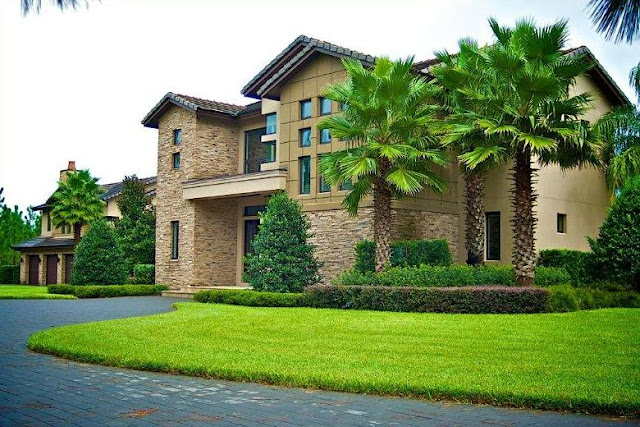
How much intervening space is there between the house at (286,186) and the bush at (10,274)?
1063 inches

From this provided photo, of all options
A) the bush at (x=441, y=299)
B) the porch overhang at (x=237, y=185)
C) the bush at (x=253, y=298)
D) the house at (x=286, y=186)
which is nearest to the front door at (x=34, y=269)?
the house at (x=286, y=186)

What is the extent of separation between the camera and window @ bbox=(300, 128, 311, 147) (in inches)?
1062

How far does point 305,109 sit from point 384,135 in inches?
265

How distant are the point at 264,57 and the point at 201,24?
23.3 m

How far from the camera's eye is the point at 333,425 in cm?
709

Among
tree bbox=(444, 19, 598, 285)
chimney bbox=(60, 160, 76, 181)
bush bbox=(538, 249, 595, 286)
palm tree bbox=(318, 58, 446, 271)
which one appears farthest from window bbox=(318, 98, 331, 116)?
chimney bbox=(60, 160, 76, 181)

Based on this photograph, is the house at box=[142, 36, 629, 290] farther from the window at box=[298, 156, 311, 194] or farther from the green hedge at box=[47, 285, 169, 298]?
the green hedge at box=[47, 285, 169, 298]

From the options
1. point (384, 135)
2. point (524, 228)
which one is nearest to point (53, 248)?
point (384, 135)

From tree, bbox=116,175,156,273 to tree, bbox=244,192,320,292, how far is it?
15851mm

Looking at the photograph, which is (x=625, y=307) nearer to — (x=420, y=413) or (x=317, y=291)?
(x=317, y=291)

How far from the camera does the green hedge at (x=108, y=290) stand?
99.2 feet

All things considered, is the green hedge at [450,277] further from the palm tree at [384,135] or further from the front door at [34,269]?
the front door at [34,269]

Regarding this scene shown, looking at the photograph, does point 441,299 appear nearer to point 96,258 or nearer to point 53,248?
point 96,258

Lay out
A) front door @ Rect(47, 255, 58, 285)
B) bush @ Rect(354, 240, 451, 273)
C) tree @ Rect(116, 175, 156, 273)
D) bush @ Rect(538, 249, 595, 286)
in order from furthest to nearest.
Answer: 1. front door @ Rect(47, 255, 58, 285)
2. tree @ Rect(116, 175, 156, 273)
3. bush @ Rect(538, 249, 595, 286)
4. bush @ Rect(354, 240, 451, 273)
